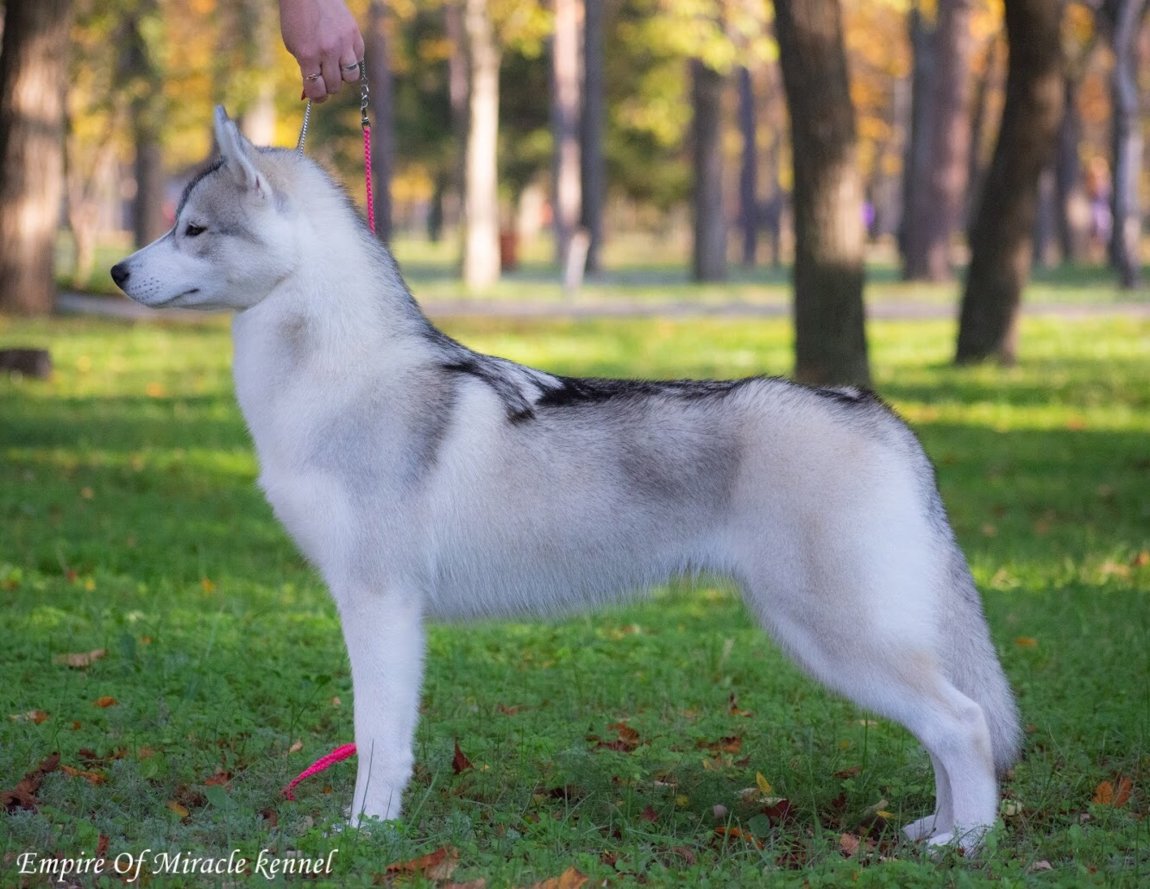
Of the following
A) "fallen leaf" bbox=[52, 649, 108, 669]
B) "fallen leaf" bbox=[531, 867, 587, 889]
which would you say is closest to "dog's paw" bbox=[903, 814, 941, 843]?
"fallen leaf" bbox=[531, 867, 587, 889]

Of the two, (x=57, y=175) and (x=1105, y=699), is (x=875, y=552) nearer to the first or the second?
(x=1105, y=699)

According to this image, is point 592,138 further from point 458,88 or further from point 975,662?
point 975,662

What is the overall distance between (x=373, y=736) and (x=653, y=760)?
1245mm

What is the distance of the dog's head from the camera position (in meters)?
4.24

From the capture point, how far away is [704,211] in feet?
98.3

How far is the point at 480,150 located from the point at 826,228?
50.8 feet

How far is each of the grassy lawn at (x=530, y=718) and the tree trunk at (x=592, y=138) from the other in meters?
25.0

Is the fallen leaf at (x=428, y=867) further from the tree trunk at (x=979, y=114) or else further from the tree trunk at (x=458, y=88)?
the tree trunk at (x=979, y=114)

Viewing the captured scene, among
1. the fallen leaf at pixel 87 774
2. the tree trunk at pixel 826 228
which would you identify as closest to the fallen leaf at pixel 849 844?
the fallen leaf at pixel 87 774

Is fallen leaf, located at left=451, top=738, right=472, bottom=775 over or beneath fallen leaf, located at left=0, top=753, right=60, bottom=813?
beneath

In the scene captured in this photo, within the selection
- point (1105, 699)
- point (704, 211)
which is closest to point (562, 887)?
point (1105, 699)

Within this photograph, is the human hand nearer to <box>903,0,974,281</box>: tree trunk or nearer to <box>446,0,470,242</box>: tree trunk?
<box>446,0,470,242</box>: tree trunk

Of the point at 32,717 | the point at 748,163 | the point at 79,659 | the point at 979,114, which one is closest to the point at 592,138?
the point at 979,114

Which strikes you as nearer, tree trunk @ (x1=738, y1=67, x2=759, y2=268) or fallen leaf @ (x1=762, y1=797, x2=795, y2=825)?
fallen leaf @ (x1=762, y1=797, x2=795, y2=825)
